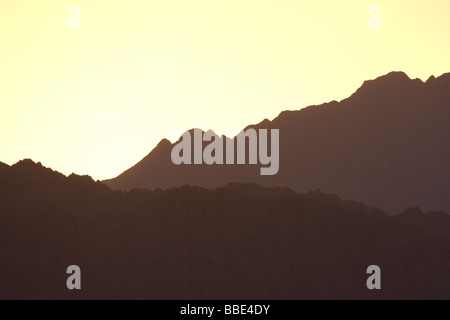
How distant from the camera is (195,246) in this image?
288 feet

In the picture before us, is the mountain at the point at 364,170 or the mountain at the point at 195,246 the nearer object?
A: the mountain at the point at 195,246

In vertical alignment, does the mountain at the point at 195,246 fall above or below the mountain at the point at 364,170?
below

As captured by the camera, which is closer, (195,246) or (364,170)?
(195,246)

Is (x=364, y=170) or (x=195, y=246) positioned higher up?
(x=364, y=170)

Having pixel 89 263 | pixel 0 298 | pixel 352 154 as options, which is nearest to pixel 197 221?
pixel 89 263

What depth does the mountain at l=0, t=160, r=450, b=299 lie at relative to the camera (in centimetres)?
8069

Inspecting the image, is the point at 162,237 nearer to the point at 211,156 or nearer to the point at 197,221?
the point at 197,221

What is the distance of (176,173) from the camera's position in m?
186

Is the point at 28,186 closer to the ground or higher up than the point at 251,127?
closer to the ground

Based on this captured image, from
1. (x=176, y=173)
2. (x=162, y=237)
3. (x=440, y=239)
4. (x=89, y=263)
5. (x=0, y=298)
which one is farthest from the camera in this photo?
(x=176, y=173)

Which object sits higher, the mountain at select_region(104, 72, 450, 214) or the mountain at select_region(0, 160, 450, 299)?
the mountain at select_region(104, 72, 450, 214)

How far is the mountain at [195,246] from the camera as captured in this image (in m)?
80.7

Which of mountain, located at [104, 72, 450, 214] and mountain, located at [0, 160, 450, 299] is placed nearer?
mountain, located at [0, 160, 450, 299]
